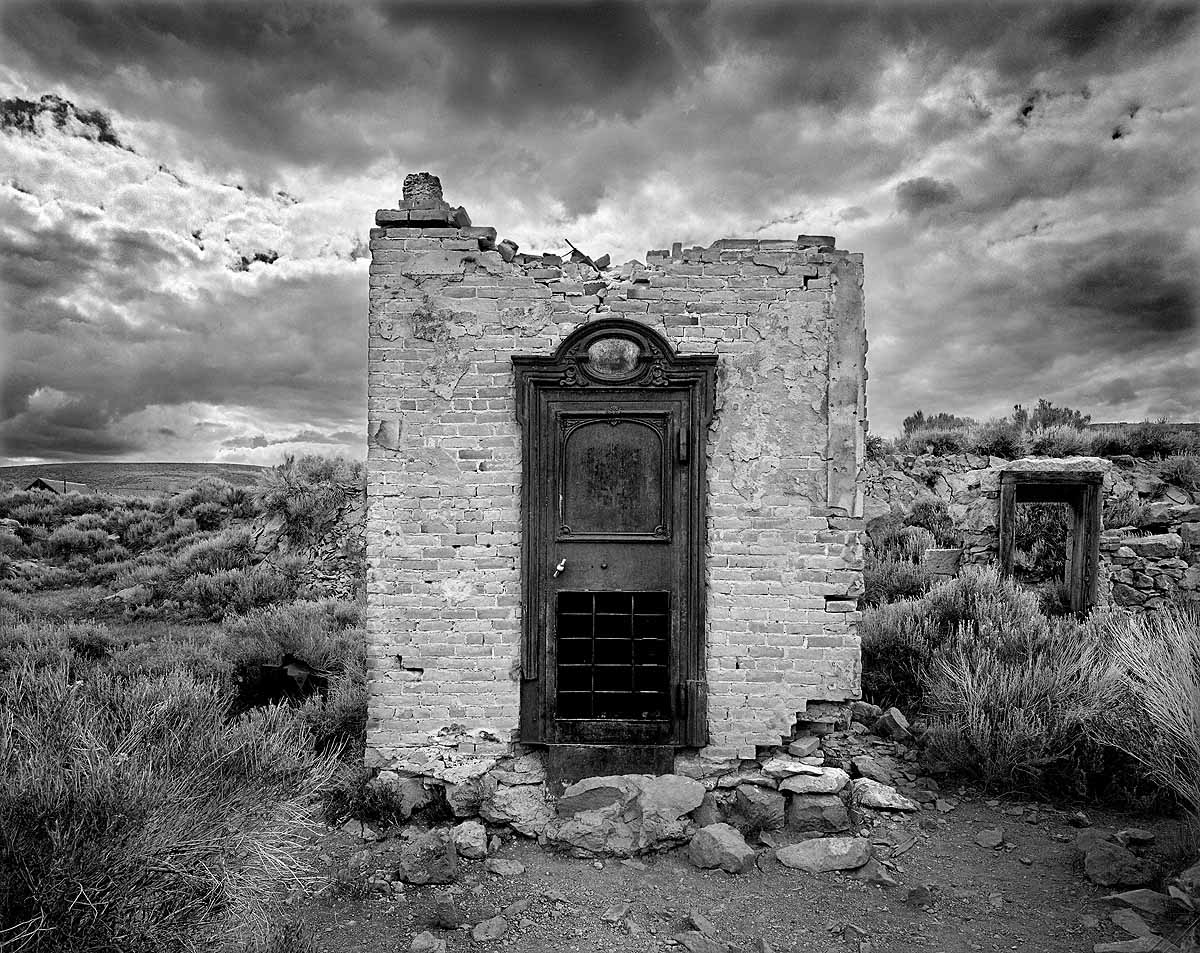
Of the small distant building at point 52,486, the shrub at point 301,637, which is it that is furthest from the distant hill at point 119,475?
the shrub at point 301,637

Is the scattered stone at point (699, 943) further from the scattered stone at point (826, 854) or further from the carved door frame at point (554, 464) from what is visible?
the carved door frame at point (554, 464)

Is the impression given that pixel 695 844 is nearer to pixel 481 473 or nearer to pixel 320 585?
pixel 481 473

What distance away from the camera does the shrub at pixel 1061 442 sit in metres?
Result: 15.2

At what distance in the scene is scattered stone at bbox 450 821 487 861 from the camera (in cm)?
522

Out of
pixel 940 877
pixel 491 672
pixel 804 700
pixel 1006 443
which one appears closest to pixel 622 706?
pixel 491 672

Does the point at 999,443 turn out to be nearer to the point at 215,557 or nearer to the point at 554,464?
the point at 554,464

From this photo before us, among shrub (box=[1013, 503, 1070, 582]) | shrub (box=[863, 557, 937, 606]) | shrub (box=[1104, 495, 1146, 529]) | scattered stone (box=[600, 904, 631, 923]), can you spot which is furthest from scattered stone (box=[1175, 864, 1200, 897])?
shrub (box=[1104, 495, 1146, 529])

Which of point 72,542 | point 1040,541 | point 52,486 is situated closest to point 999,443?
point 1040,541

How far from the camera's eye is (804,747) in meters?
5.74

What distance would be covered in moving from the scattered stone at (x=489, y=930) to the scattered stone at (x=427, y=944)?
0.20m

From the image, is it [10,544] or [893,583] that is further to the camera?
[10,544]

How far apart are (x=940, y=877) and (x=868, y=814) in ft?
2.42

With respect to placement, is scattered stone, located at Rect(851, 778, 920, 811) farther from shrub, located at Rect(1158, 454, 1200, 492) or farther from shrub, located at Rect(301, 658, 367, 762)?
shrub, located at Rect(1158, 454, 1200, 492)

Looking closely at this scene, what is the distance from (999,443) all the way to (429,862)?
602 inches
